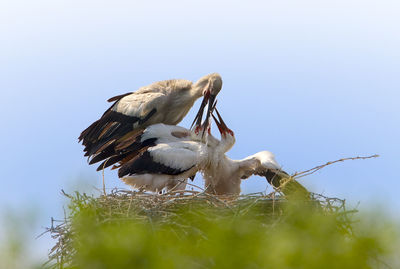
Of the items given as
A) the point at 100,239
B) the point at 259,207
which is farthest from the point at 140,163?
the point at 100,239

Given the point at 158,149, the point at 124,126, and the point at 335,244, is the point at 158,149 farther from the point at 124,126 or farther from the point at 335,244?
the point at 335,244

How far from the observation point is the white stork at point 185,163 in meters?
4.99

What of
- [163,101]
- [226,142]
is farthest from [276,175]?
[163,101]

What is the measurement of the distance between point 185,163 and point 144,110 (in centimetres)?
116

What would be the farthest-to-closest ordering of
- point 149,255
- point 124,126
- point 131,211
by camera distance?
point 124,126, point 131,211, point 149,255

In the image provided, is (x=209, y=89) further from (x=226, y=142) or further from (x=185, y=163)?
(x=185, y=163)

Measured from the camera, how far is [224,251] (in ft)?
6.12

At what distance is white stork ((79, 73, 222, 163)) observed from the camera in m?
5.88

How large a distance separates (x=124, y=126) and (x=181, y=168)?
120 cm

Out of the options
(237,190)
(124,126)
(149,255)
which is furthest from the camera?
(124,126)

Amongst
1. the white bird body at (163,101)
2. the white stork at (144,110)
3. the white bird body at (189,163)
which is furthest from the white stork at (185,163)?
the white bird body at (163,101)

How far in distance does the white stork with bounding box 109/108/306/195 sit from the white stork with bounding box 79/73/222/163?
413mm

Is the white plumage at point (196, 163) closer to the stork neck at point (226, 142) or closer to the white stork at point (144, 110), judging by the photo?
the stork neck at point (226, 142)

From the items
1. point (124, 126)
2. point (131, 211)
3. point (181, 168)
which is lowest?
point (131, 211)
